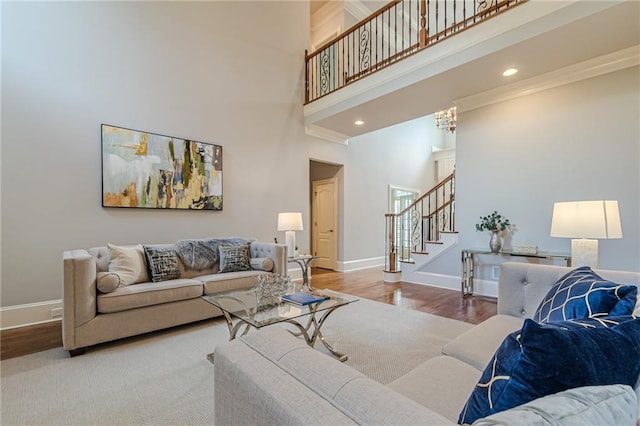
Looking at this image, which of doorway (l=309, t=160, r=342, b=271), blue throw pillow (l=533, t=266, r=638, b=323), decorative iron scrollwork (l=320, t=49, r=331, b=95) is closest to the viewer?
blue throw pillow (l=533, t=266, r=638, b=323)

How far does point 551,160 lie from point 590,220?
1.72 m

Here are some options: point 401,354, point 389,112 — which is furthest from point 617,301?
point 389,112

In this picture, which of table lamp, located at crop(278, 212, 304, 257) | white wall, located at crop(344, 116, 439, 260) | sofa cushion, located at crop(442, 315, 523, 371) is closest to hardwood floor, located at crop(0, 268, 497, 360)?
white wall, located at crop(344, 116, 439, 260)

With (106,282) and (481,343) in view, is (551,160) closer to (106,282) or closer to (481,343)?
(481,343)

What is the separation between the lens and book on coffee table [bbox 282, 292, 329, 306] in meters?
2.21

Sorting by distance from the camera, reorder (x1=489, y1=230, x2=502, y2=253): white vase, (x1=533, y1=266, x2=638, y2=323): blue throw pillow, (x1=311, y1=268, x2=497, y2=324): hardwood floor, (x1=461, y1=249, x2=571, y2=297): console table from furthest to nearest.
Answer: (x1=489, y1=230, x2=502, y2=253): white vase → (x1=461, y1=249, x2=571, y2=297): console table → (x1=311, y1=268, x2=497, y2=324): hardwood floor → (x1=533, y1=266, x2=638, y2=323): blue throw pillow

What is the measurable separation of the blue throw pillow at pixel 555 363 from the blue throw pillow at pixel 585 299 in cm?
32

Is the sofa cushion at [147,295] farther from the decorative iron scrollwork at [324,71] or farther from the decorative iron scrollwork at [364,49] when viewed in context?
the decorative iron scrollwork at [364,49]

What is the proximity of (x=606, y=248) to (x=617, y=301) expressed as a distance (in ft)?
10.3

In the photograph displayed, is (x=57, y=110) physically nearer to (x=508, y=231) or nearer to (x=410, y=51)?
(x=410, y=51)

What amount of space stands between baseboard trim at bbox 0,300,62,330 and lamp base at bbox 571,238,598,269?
5.24 meters

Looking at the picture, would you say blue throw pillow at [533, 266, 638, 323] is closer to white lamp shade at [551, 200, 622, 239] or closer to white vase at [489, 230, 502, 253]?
white lamp shade at [551, 200, 622, 239]

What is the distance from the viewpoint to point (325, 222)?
662cm

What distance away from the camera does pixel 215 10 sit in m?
4.35
